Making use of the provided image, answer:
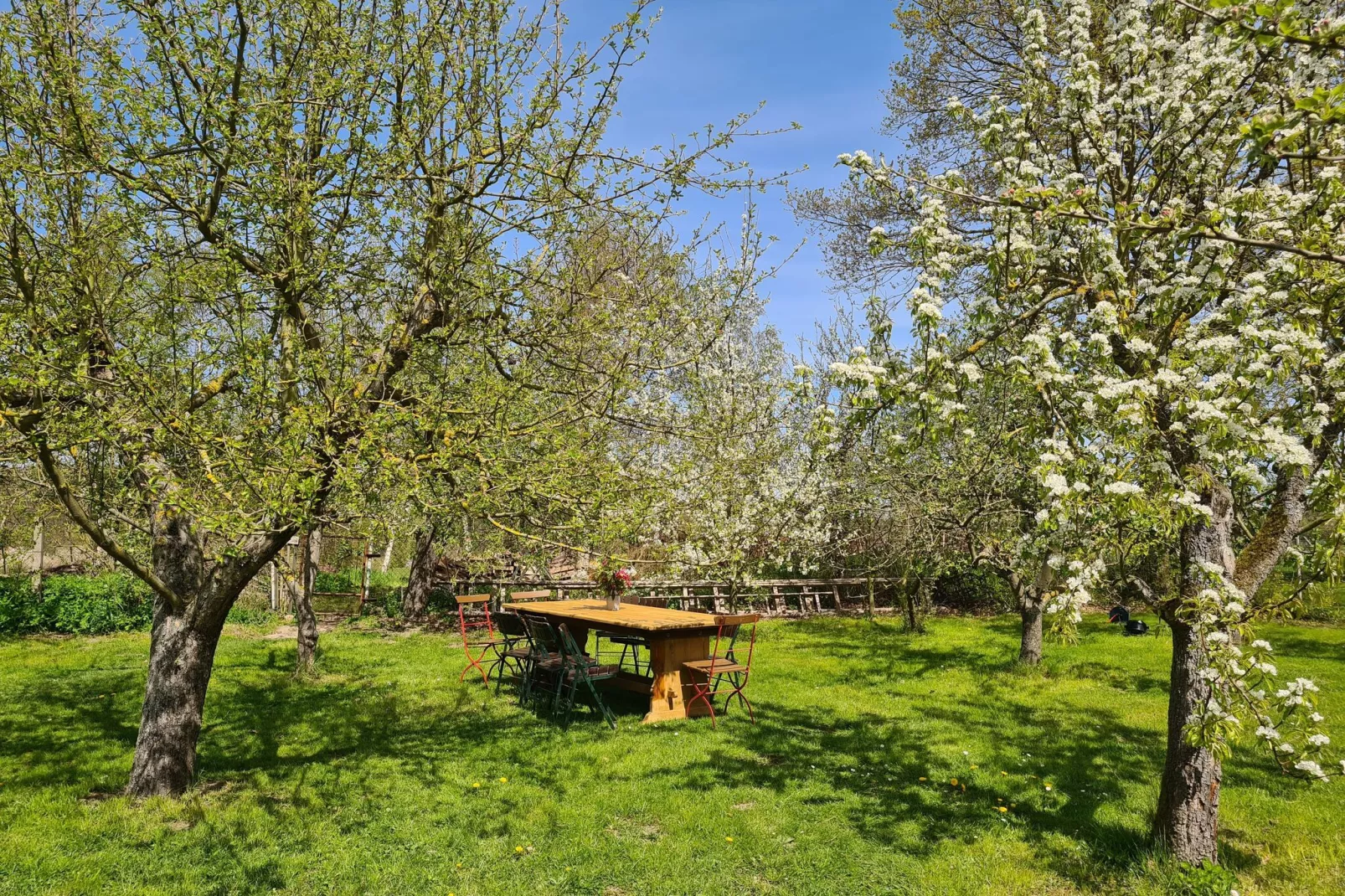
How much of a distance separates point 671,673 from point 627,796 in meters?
2.56

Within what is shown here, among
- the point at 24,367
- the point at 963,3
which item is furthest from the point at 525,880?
the point at 963,3

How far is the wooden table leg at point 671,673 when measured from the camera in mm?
8273

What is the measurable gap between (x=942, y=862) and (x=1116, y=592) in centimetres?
200

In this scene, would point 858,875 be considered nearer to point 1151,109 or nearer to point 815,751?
point 815,751

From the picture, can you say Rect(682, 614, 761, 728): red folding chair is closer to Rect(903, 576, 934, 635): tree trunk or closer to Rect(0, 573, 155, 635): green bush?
Rect(903, 576, 934, 635): tree trunk

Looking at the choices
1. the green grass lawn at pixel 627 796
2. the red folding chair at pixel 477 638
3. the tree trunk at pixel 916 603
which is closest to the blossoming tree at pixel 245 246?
the green grass lawn at pixel 627 796

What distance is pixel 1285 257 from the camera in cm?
354

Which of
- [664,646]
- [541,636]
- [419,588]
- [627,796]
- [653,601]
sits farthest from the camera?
[653,601]

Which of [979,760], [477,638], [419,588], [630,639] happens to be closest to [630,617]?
[630,639]

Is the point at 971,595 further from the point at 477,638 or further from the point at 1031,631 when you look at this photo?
the point at 477,638

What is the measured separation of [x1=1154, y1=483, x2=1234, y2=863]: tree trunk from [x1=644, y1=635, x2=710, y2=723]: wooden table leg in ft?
15.6

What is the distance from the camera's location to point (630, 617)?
8.80m

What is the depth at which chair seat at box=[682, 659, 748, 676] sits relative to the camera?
319 inches

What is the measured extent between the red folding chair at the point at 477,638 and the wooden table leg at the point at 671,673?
2.64 meters
